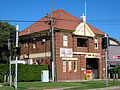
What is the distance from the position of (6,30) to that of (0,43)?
3.18 m

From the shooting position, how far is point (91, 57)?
113 ft

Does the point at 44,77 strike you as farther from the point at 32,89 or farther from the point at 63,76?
the point at 32,89

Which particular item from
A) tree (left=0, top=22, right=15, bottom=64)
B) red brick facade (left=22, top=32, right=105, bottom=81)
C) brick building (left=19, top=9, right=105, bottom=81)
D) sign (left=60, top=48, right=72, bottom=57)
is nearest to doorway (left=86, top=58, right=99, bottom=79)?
brick building (left=19, top=9, right=105, bottom=81)

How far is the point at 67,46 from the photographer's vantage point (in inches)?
1237

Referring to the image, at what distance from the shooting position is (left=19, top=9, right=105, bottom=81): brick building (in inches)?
1213

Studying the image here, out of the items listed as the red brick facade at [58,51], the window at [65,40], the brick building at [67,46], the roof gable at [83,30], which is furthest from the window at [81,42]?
the window at [65,40]

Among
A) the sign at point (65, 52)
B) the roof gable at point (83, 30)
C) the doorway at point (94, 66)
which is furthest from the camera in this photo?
the doorway at point (94, 66)

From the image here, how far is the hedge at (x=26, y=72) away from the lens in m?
25.7

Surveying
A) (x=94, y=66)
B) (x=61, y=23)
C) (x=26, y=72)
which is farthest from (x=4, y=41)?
(x=94, y=66)

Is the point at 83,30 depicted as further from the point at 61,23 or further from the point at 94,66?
the point at 94,66

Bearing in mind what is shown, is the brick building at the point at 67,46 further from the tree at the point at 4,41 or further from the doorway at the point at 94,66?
the tree at the point at 4,41

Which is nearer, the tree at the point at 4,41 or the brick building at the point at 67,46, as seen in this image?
the brick building at the point at 67,46

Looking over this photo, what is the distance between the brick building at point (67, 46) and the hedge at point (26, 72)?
233cm

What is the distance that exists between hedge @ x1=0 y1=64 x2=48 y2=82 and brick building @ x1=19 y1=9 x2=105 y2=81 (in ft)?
7.64
